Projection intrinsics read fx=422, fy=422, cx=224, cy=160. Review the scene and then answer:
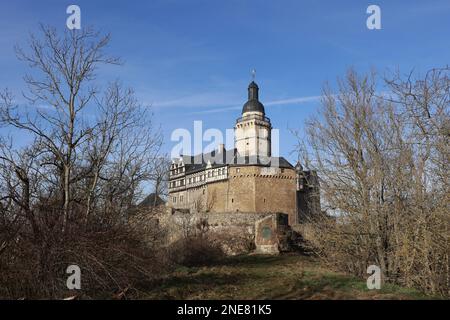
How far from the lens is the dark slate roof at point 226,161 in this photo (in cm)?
4622

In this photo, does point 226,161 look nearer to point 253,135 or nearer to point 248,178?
point 248,178

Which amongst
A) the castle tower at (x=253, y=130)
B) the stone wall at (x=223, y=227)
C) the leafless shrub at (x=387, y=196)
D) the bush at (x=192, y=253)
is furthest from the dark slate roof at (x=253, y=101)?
the leafless shrub at (x=387, y=196)

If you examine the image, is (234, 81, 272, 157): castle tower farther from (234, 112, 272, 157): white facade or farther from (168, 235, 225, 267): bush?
(168, 235, 225, 267): bush

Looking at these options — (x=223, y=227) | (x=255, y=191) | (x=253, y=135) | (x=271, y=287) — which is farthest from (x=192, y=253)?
(x=253, y=135)

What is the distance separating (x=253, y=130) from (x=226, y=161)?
496 cm

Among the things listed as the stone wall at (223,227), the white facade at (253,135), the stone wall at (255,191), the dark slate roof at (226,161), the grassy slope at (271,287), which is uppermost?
the white facade at (253,135)

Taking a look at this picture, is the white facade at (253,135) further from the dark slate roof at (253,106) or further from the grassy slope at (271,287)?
the grassy slope at (271,287)

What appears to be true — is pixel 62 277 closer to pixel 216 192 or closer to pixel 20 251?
pixel 20 251

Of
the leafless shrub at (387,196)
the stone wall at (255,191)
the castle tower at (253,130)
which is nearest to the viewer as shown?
the leafless shrub at (387,196)

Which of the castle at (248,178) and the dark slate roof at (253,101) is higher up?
the dark slate roof at (253,101)

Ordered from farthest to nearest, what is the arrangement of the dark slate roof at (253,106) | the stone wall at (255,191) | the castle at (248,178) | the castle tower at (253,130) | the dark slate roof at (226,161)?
1. the dark slate roof at (253,106)
2. the castle tower at (253,130)
3. the dark slate roof at (226,161)
4. the castle at (248,178)
5. the stone wall at (255,191)

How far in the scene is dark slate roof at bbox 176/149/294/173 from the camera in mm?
46225

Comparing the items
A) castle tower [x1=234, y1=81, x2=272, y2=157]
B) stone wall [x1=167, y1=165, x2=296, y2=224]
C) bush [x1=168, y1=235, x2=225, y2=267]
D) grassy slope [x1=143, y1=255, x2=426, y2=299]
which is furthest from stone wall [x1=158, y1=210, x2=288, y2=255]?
castle tower [x1=234, y1=81, x2=272, y2=157]
